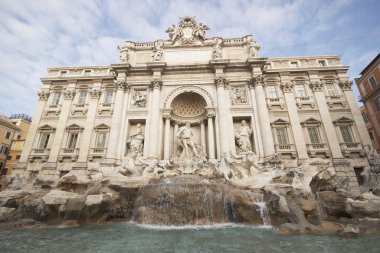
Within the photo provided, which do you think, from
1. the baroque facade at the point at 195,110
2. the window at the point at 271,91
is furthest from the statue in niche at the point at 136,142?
the window at the point at 271,91

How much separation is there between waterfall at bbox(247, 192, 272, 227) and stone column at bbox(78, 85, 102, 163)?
14.3m

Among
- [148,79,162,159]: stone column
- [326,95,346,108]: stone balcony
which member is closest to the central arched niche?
[148,79,162,159]: stone column

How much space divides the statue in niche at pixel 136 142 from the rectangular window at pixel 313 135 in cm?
1507

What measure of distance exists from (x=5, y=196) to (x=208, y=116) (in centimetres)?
1406

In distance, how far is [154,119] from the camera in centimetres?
1655

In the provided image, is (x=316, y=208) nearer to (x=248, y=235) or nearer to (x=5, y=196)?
(x=248, y=235)

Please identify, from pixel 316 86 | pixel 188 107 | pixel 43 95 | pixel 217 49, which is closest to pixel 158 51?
pixel 217 49

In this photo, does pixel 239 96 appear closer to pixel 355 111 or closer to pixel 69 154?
pixel 355 111

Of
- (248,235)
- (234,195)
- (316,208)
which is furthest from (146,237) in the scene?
(316,208)

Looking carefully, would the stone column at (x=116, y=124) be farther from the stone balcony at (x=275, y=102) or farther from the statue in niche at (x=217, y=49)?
the stone balcony at (x=275, y=102)

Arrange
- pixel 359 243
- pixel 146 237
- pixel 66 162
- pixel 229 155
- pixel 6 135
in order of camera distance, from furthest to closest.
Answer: pixel 6 135
pixel 66 162
pixel 229 155
pixel 146 237
pixel 359 243

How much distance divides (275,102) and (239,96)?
348 cm

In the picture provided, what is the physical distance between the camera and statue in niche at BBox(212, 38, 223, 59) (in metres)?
18.4

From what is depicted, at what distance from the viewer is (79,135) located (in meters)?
17.6
